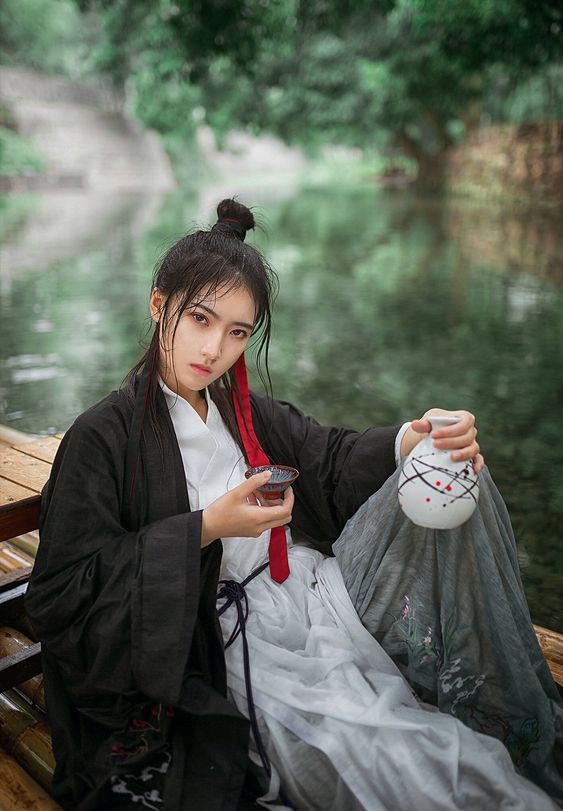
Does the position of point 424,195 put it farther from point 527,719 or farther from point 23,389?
point 527,719

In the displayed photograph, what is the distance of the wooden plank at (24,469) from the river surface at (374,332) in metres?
0.69

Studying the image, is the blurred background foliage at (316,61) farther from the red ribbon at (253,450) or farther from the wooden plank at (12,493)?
the wooden plank at (12,493)

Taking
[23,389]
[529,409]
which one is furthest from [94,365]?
[529,409]

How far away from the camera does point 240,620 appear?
1.59m

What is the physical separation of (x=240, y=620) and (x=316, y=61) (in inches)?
856

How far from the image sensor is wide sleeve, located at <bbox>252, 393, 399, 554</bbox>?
186cm

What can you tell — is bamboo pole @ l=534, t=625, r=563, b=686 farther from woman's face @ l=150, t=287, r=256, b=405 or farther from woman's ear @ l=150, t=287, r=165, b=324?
woman's ear @ l=150, t=287, r=165, b=324

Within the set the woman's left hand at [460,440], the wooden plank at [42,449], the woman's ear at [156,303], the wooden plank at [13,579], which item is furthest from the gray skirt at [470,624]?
the wooden plank at [13,579]

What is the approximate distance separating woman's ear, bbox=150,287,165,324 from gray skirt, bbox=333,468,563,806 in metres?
0.68

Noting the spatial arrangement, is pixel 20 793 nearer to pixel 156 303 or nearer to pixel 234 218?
pixel 156 303

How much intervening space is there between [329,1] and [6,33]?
2524cm

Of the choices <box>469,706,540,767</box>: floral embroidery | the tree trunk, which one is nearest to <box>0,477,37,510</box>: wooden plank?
<box>469,706,540,767</box>: floral embroidery

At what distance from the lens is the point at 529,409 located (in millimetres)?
4594

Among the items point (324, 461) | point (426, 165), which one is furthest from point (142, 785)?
point (426, 165)
